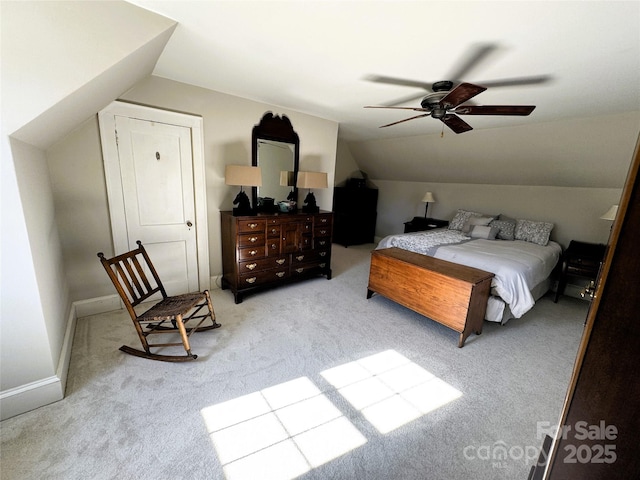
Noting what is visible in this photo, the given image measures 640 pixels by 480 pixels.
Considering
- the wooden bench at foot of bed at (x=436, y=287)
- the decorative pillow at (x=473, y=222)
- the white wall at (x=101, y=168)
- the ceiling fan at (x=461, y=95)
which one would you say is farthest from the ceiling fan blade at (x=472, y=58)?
the decorative pillow at (x=473, y=222)

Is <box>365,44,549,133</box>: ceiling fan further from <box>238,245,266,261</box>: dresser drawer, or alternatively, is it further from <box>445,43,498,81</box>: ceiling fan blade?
<box>238,245,266,261</box>: dresser drawer

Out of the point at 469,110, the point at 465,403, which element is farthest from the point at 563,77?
the point at 465,403

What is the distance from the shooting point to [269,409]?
169 centimetres

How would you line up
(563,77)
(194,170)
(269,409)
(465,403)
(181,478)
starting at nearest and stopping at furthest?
1. (181,478)
2. (269,409)
3. (465,403)
4. (563,77)
5. (194,170)

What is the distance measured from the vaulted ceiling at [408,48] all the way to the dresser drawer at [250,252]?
68.6 inches

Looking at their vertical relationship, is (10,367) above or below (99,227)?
below

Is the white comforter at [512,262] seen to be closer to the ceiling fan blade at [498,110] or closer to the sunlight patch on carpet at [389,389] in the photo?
the sunlight patch on carpet at [389,389]

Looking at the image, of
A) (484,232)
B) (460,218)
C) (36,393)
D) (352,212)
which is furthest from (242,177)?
(460,218)

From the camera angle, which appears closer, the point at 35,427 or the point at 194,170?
the point at 35,427

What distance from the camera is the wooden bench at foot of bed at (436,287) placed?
94.3 inches

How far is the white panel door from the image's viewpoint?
2668 mm

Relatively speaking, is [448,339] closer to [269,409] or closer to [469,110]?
[269,409]

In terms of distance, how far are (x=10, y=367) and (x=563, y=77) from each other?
4.27m

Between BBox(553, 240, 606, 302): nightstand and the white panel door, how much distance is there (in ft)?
15.5
